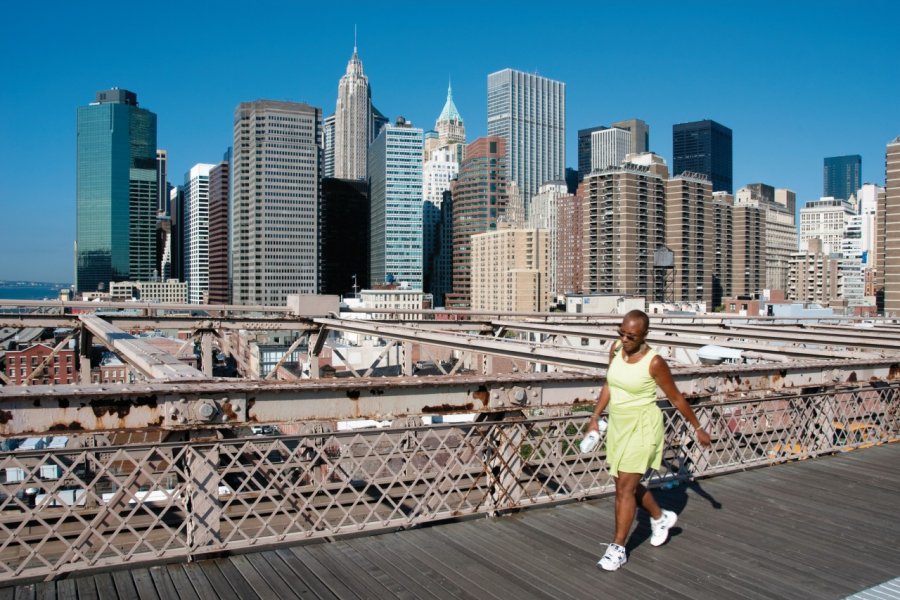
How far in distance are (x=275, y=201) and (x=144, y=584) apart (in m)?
196

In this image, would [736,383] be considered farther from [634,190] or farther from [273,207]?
[273,207]

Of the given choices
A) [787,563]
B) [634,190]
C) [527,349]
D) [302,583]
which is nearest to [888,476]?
[787,563]

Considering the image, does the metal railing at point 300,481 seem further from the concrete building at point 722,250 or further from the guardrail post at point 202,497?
the concrete building at point 722,250

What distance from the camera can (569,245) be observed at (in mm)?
183000

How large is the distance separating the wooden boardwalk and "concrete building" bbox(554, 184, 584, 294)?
161938 millimetres

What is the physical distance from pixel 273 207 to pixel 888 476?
19327 centimetres

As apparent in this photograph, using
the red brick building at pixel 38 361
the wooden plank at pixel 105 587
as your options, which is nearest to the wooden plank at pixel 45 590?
the wooden plank at pixel 105 587

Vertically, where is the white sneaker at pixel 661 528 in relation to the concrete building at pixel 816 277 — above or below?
below

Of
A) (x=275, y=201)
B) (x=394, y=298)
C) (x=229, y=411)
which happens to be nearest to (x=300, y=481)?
(x=229, y=411)

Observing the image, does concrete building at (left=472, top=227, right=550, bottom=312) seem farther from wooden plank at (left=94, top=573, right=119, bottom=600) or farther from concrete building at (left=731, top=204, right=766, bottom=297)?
wooden plank at (left=94, top=573, right=119, bottom=600)

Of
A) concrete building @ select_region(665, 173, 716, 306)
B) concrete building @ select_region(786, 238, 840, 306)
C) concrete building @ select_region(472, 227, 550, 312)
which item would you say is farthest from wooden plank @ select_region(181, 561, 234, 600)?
concrete building @ select_region(786, 238, 840, 306)

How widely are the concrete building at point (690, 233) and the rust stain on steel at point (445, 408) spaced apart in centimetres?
15510

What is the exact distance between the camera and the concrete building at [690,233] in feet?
518

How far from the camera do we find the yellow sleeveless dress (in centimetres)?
610
